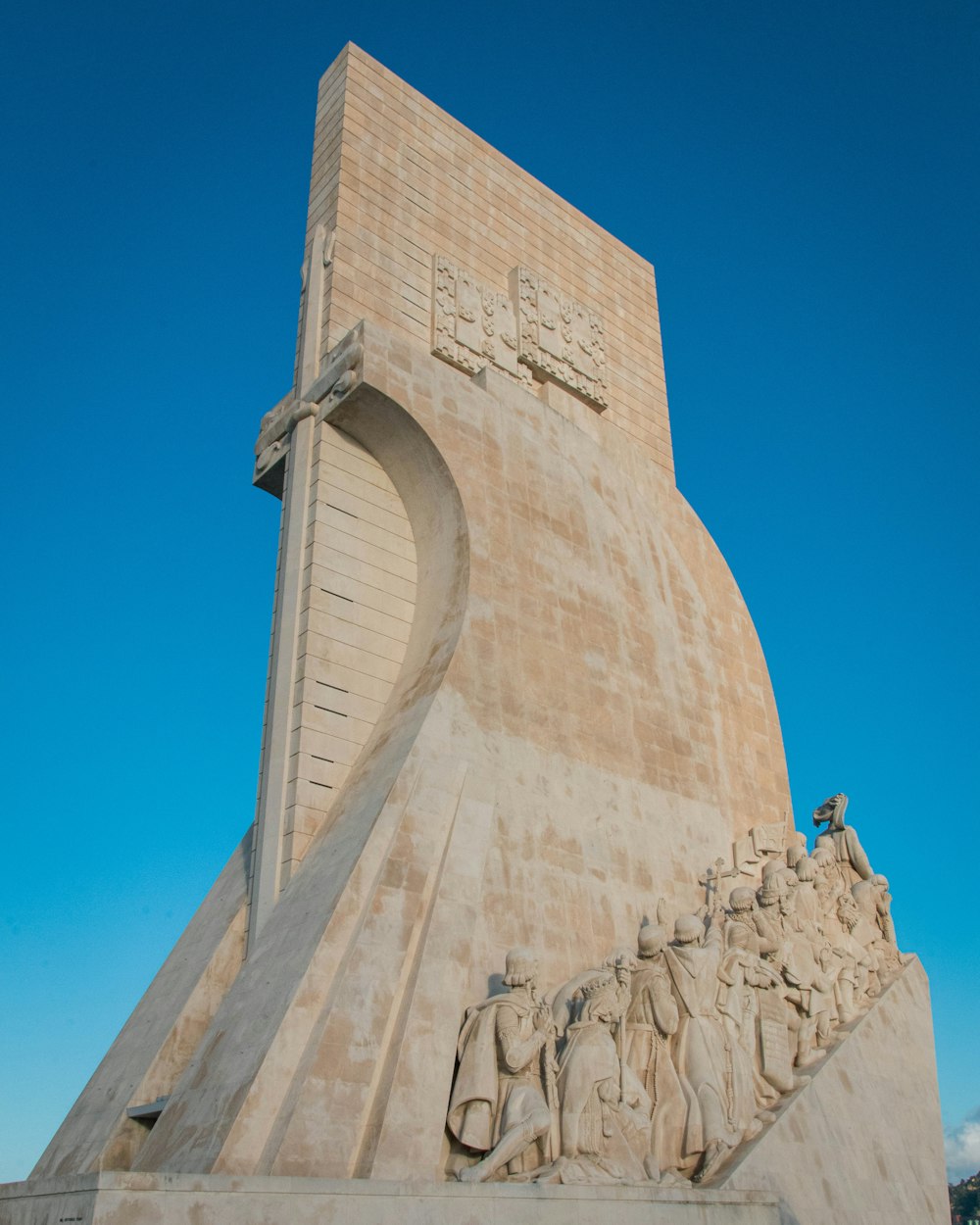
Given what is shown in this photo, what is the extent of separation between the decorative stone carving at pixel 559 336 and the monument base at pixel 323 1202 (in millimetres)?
7502

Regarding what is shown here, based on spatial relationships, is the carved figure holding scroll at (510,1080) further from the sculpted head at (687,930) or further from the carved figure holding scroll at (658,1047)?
the sculpted head at (687,930)

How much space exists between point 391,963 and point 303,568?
3.08m

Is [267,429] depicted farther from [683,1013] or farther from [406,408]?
[683,1013]

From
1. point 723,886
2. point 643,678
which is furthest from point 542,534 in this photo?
point 723,886

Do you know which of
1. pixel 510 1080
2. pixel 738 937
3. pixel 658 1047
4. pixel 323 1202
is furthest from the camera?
pixel 738 937

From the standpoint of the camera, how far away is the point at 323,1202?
5734 millimetres

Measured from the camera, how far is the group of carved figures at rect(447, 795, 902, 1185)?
22.5 ft

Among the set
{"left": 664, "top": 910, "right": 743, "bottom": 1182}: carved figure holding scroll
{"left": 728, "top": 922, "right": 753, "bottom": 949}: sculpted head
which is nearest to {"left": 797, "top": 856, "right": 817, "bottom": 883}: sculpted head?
{"left": 728, "top": 922, "right": 753, "bottom": 949}: sculpted head

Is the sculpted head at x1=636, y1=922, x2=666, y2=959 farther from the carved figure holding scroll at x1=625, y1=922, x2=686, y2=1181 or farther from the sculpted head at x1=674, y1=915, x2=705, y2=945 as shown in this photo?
the sculpted head at x1=674, y1=915, x2=705, y2=945

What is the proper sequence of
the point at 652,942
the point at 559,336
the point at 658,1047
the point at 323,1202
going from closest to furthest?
1. the point at 323,1202
2. the point at 658,1047
3. the point at 652,942
4. the point at 559,336

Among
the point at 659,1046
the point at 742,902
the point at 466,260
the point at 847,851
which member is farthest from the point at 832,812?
the point at 466,260

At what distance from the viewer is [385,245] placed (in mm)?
10992

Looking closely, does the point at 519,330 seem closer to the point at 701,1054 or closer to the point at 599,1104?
the point at 701,1054

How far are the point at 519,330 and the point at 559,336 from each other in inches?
23.8
